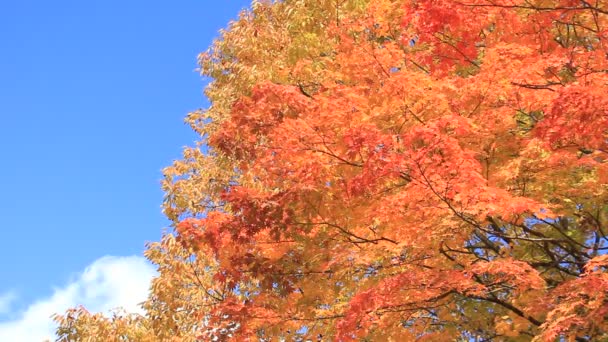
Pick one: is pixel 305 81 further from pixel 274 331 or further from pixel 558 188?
pixel 558 188

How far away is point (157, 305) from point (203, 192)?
297 centimetres

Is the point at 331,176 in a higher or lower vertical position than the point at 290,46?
lower

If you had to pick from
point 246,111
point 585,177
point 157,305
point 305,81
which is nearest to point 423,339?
point 585,177

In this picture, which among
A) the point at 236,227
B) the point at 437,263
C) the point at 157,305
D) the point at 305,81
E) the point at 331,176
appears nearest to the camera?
the point at 437,263

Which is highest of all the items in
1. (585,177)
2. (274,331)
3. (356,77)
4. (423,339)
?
(356,77)

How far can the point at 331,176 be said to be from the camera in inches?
389

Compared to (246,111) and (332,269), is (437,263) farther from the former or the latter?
(246,111)

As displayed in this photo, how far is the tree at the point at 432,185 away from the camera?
324 inches

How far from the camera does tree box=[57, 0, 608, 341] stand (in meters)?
8.23

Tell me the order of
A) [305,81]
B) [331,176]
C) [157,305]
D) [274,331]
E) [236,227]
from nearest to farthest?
[331,176] → [236,227] → [274,331] → [305,81] → [157,305]

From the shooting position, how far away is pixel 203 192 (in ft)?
58.0

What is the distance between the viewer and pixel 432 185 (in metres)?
8.13

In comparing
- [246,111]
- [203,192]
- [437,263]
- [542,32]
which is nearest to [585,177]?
[542,32]

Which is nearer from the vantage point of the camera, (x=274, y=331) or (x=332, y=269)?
→ (x=332, y=269)
